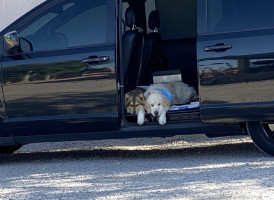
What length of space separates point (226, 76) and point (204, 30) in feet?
1.76

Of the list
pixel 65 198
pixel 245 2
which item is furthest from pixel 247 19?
pixel 65 198

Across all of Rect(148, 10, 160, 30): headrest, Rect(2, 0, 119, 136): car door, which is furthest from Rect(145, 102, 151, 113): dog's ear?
Rect(148, 10, 160, 30): headrest

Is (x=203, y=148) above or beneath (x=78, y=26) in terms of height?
beneath

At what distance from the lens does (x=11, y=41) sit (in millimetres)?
7633

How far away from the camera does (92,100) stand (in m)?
7.65

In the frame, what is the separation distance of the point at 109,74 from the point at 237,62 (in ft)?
4.25

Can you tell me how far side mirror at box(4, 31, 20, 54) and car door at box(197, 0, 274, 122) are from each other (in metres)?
1.86

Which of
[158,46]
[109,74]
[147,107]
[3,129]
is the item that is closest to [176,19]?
[158,46]

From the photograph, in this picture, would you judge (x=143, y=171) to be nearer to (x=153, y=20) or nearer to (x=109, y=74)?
(x=109, y=74)

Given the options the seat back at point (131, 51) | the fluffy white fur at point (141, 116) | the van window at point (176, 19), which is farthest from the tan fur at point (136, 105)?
the van window at point (176, 19)

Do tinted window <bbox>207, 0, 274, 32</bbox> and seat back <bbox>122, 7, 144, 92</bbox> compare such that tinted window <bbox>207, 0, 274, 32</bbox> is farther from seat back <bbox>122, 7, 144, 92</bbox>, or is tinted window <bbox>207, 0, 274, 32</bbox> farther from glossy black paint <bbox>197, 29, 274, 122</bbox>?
seat back <bbox>122, 7, 144, 92</bbox>

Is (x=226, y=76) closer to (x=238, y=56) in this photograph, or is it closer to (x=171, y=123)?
(x=238, y=56)

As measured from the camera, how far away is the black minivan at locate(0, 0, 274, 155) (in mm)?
7324

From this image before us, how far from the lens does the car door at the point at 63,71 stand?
763 centimetres
